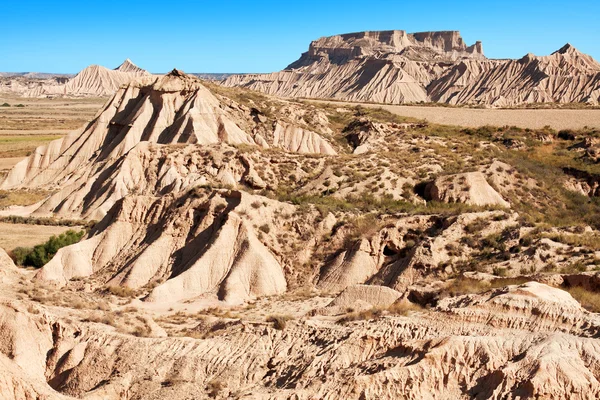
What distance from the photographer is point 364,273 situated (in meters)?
24.3

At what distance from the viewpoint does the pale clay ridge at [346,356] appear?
37.0 ft

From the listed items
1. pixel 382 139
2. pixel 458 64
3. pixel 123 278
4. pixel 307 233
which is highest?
pixel 458 64

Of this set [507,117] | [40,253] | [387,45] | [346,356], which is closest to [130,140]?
[40,253]

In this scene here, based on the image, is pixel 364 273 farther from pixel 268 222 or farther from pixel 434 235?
pixel 268 222

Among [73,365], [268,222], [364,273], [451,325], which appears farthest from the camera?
[268,222]

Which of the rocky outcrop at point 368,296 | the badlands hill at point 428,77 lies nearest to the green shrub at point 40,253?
the rocky outcrop at point 368,296

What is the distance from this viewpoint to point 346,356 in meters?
12.8

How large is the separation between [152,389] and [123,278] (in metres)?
12.7

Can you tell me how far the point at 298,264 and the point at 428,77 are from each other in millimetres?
123749

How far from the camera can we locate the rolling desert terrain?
12261mm

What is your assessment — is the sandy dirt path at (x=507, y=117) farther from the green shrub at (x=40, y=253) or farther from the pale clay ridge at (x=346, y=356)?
the pale clay ridge at (x=346, y=356)

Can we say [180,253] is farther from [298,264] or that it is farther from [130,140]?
[130,140]

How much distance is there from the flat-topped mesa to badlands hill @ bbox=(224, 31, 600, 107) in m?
0.30

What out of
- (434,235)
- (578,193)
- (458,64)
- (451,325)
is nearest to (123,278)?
(434,235)
